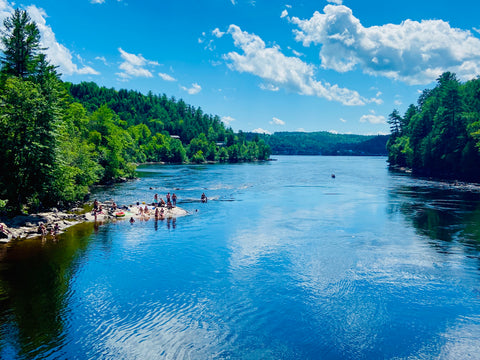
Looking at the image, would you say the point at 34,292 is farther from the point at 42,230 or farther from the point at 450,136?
the point at 450,136

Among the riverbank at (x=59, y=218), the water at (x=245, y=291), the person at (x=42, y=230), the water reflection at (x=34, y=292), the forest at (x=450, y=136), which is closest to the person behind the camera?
the water reflection at (x=34, y=292)

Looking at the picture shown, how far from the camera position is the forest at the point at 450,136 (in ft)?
278

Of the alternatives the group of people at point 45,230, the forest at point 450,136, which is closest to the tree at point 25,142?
the group of people at point 45,230

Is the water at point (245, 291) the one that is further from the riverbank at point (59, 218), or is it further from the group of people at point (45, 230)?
the riverbank at point (59, 218)

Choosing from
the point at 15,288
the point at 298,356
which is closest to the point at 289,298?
the point at 298,356

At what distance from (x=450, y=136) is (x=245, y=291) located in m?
94.0

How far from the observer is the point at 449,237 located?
3688 centimetres

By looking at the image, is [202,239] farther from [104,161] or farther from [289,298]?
[104,161]

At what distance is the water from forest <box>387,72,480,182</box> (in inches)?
2010

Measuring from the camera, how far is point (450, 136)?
95188mm

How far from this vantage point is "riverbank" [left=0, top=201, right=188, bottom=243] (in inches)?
1367

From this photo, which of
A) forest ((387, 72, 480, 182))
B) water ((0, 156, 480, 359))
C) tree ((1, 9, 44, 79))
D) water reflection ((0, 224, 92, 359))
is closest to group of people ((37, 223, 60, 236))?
water ((0, 156, 480, 359))

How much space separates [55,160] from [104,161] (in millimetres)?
40512

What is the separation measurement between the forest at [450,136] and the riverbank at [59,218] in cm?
7239
